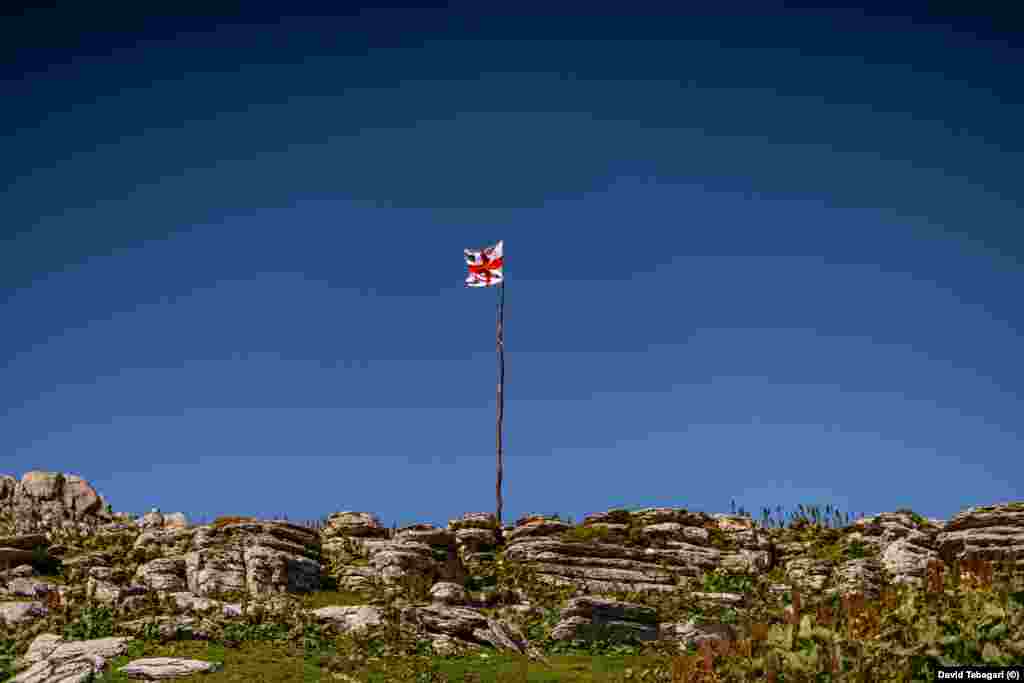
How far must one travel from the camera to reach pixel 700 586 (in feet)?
152

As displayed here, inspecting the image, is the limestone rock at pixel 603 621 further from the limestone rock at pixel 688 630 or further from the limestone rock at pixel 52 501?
the limestone rock at pixel 52 501

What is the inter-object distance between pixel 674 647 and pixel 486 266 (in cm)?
3184

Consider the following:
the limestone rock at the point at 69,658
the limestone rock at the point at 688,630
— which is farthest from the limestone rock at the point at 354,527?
the limestone rock at the point at 69,658

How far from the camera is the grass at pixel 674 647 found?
19.8 metres

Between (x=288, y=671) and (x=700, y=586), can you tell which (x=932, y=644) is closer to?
(x=288, y=671)

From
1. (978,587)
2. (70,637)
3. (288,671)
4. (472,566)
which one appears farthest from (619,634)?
(70,637)

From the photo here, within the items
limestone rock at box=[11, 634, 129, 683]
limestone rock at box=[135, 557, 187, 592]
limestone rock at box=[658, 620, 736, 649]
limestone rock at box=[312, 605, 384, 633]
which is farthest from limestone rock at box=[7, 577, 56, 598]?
limestone rock at box=[658, 620, 736, 649]

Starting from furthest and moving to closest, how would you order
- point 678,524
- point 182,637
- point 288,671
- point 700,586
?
point 678,524 → point 700,586 → point 182,637 → point 288,671

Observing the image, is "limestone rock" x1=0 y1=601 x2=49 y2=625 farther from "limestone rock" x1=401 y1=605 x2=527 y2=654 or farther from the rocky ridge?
"limestone rock" x1=401 y1=605 x2=527 y2=654

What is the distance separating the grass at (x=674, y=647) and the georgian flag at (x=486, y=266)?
18.3 m

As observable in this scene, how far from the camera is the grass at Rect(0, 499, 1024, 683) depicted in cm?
1978

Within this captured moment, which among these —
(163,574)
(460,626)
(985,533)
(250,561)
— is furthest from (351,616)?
(985,533)

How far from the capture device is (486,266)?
203ft

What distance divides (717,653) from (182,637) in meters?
18.8
